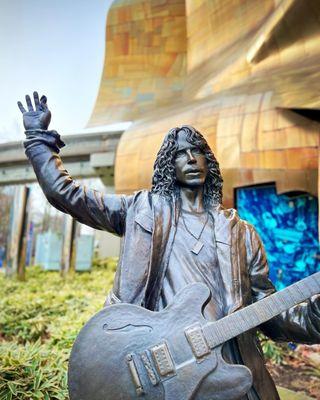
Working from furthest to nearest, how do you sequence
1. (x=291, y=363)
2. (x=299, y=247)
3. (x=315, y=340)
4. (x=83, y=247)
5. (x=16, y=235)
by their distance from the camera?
1. (x=83, y=247)
2. (x=16, y=235)
3. (x=299, y=247)
4. (x=291, y=363)
5. (x=315, y=340)

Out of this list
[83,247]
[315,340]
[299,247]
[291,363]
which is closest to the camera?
[315,340]

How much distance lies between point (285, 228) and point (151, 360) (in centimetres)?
475

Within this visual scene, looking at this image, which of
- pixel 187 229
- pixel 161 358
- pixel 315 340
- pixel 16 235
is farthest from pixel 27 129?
pixel 16 235

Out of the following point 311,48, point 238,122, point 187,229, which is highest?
point 311,48

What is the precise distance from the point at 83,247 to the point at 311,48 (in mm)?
8223

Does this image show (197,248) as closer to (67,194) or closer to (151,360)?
(151,360)

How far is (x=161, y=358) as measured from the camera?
1.36 m

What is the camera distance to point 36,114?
6.11 feet

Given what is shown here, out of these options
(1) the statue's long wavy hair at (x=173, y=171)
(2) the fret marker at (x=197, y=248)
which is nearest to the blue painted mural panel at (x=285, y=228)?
(1) the statue's long wavy hair at (x=173, y=171)

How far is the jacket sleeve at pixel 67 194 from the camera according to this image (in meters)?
1.77

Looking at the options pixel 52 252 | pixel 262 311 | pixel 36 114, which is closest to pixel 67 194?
pixel 36 114

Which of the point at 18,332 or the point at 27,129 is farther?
the point at 18,332

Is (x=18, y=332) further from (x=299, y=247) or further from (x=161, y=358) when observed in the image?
(x=161, y=358)

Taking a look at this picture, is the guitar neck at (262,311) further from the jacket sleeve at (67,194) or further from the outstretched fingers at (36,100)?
the outstretched fingers at (36,100)
